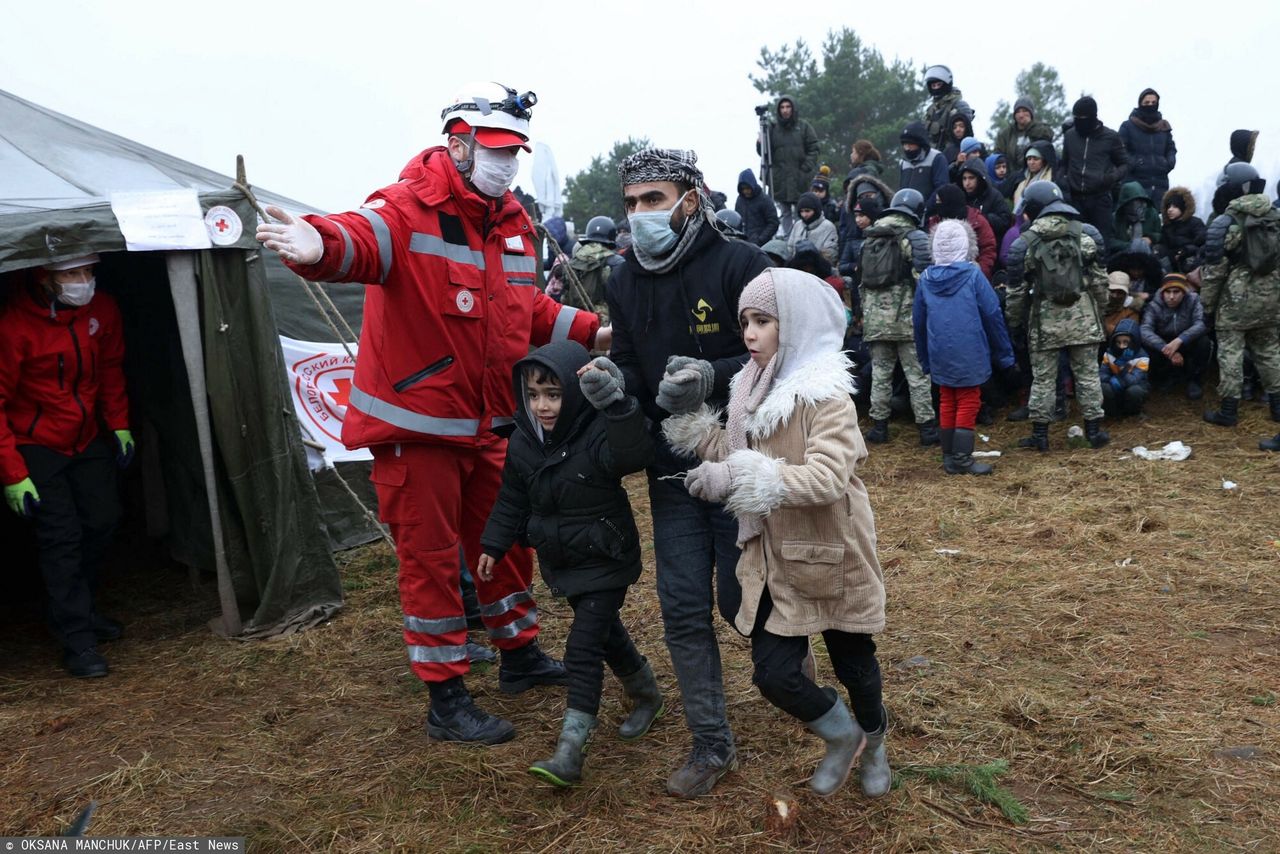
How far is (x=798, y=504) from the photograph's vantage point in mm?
2824

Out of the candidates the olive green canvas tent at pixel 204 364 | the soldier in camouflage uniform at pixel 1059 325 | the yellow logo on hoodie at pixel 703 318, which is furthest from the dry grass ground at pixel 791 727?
the soldier in camouflage uniform at pixel 1059 325

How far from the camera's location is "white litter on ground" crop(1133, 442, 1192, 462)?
7730 millimetres

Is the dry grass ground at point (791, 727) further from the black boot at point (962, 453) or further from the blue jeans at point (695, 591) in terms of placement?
the black boot at point (962, 453)

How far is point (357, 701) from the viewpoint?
447 centimetres

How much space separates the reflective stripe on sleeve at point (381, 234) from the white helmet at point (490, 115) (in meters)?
0.50

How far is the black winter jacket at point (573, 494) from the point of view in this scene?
348 centimetres

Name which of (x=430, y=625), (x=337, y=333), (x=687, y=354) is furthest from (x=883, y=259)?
(x=430, y=625)

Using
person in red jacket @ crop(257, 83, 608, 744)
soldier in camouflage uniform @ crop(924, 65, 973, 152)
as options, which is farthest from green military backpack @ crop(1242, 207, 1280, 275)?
person in red jacket @ crop(257, 83, 608, 744)

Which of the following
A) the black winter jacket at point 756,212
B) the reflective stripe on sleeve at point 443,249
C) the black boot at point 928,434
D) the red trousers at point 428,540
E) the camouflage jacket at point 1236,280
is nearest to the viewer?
the reflective stripe on sleeve at point 443,249

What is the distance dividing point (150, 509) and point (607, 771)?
13.5 ft

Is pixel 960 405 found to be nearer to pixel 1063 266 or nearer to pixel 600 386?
pixel 1063 266

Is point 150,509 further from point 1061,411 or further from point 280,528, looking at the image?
point 1061,411

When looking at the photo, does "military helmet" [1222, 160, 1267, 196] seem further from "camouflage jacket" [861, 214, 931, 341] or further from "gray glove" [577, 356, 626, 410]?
"gray glove" [577, 356, 626, 410]

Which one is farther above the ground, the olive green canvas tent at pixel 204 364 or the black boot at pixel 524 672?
the olive green canvas tent at pixel 204 364
